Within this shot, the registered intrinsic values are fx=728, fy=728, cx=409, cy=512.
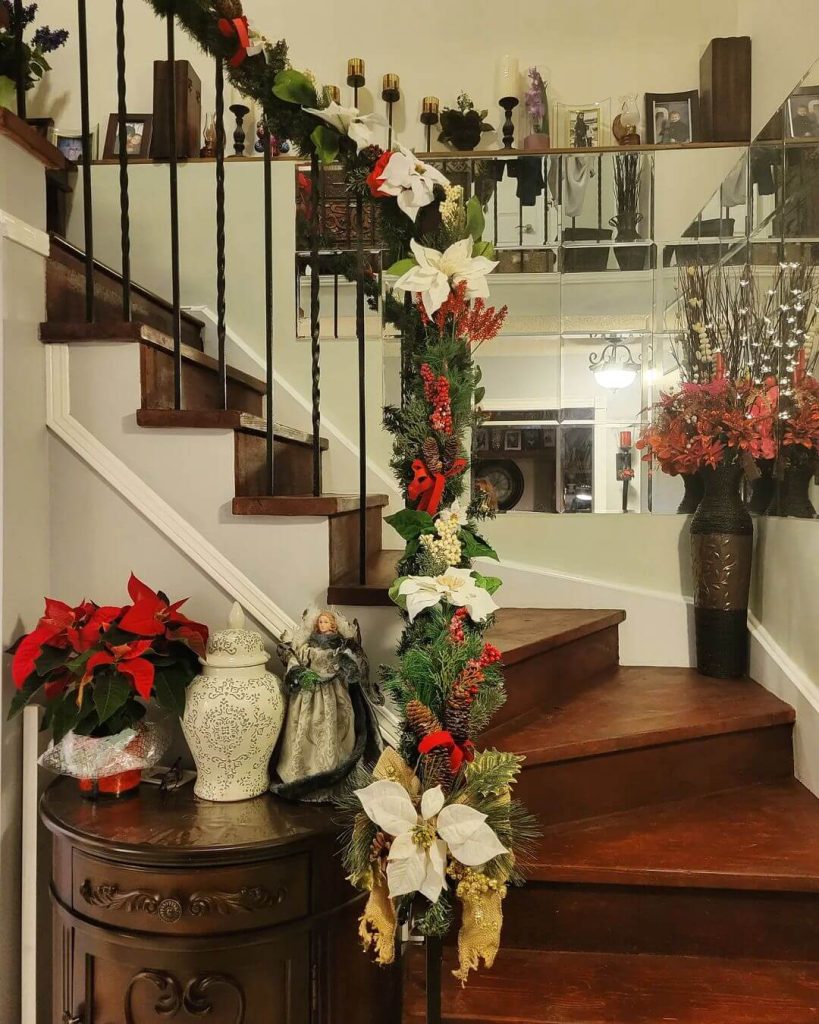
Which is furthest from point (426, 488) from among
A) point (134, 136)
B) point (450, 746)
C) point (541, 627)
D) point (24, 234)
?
point (134, 136)

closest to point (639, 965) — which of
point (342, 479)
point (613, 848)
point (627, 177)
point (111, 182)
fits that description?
point (613, 848)

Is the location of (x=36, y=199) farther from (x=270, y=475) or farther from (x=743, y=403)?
(x=743, y=403)

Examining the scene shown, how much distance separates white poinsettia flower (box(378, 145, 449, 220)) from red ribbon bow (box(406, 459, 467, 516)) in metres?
0.48

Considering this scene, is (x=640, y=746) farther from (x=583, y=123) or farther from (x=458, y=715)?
(x=583, y=123)

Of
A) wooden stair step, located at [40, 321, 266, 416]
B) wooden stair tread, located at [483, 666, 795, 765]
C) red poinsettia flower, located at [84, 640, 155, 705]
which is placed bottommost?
wooden stair tread, located at [483, 666, 795, 765]

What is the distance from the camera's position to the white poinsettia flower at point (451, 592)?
3.92 feet

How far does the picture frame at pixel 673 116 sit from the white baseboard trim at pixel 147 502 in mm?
2354

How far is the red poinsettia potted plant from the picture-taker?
1339 millimetres

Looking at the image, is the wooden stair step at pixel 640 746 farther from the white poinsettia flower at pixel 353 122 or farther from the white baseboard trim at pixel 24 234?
the white baseboard trim at pixel 24 234

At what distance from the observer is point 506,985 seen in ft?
4.48

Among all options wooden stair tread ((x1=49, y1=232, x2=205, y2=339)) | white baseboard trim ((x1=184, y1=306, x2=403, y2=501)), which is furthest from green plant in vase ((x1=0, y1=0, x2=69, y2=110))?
white baseboard trim ((x1=184, y1=306, x2=403, y2=501))

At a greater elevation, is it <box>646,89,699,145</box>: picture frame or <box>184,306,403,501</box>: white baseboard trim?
<box>646,89,699,145</box>: picture frame

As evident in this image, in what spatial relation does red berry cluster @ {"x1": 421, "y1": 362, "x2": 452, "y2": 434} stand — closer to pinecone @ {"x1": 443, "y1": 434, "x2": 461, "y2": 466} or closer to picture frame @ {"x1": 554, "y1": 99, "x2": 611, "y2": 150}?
pinecone @ {"x1": 443, "y1": 434, "x2": 461, "y2": 466}

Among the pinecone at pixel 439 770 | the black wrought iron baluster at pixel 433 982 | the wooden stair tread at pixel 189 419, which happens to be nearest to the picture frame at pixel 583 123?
the wooden stair tread at pixel 189 419
